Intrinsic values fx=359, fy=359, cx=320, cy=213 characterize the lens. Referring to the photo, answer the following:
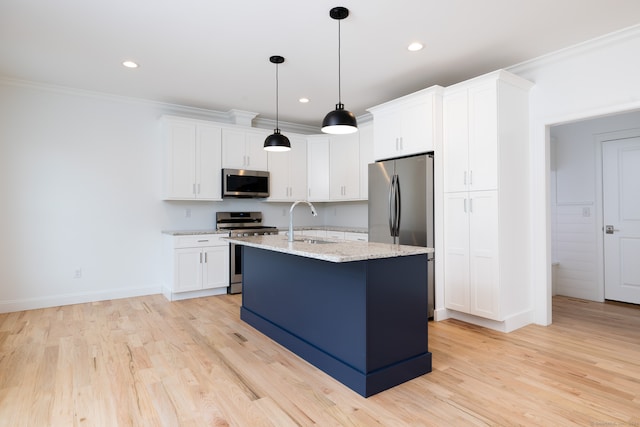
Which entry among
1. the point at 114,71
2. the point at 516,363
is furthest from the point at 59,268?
the point at 516,363

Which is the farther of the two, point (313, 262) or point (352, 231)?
point (352, 231)

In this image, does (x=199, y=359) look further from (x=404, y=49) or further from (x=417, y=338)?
(x=404, y=49)

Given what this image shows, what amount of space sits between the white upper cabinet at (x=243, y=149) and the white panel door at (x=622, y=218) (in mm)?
4652

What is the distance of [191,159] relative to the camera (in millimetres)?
4957

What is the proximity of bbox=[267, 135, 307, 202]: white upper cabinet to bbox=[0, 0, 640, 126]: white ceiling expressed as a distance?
1.41 metres

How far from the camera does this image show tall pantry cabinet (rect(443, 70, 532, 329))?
11.2ft

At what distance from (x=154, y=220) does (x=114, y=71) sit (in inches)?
78.6

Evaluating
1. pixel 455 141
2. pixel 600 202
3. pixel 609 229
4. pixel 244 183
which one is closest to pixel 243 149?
pixel 244 183

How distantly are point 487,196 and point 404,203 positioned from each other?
0.84m

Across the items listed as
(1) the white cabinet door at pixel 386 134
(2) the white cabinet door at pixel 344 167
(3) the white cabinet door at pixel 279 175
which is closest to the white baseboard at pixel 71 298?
(3) the white cabinet door at pixel 279 175

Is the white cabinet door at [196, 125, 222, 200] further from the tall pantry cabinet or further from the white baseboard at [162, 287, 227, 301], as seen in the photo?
the tall pantry cabinet

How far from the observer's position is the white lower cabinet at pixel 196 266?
183 inches

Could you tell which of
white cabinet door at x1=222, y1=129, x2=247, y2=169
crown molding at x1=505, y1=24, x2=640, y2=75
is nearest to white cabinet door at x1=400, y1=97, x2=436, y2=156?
crown molding at x1=505, y1=24, x2=640, y2=75

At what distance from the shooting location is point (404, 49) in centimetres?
337
